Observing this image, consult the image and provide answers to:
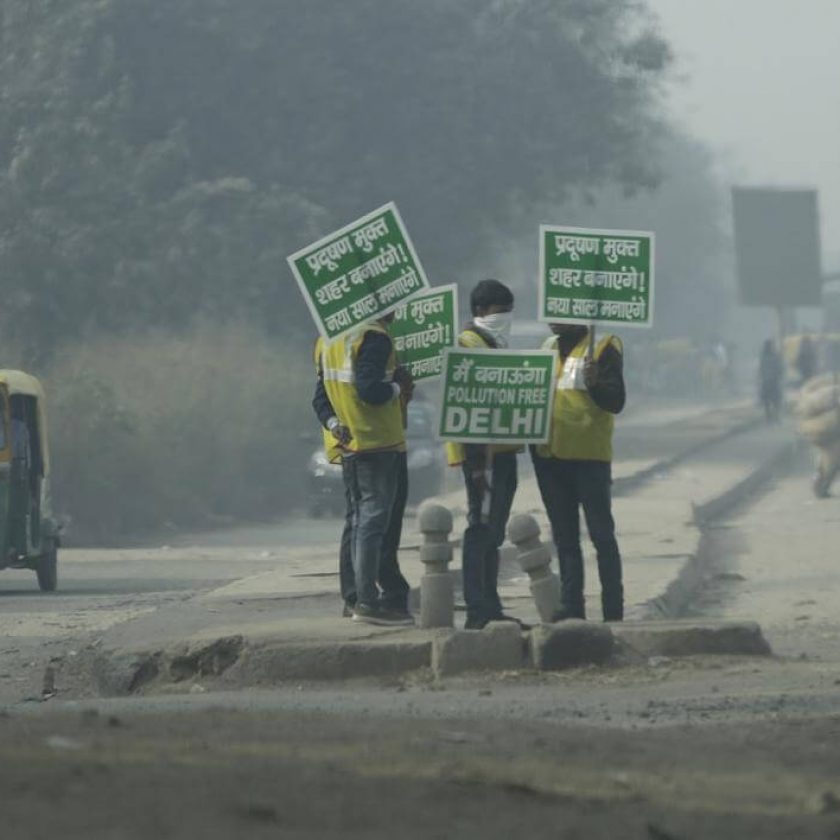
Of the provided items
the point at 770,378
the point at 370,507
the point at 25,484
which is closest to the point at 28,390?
the point at 25,484

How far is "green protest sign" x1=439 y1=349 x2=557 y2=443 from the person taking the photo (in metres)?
10.6

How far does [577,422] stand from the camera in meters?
10.7

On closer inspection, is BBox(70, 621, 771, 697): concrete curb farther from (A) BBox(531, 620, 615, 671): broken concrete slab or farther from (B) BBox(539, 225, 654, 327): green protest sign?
(B) BBox(539, 225, 654, 327): green protest sign

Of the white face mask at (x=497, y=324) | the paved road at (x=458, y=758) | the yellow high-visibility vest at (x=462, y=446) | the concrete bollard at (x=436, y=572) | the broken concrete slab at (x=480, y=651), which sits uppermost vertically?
the white face mask at (x=497, y=324)

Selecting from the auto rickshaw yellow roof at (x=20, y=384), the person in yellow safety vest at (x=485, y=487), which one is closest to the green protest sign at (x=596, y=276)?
the person in yellow safety vest at (x=485, y=487)

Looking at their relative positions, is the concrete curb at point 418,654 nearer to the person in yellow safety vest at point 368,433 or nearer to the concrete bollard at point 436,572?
the concrete bollard at point 436,572

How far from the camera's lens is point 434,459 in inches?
1238

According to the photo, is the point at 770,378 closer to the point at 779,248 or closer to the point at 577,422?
the point at 779,248

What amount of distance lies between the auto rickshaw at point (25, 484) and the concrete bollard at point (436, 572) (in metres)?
7.14

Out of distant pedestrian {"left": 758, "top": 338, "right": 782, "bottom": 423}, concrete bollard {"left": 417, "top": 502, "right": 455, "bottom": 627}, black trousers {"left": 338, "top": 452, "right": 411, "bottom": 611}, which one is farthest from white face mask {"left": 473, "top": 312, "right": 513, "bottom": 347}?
distant pedestrian {"left": 758, "top": 338, "right": 782, "bottom": 423}

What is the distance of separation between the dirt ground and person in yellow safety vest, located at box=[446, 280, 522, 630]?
8.64ft

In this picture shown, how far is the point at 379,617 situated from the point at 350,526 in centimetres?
66

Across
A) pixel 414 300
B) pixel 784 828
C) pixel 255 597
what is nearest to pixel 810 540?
pixel 255 597

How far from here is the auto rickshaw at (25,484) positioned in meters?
17.2
